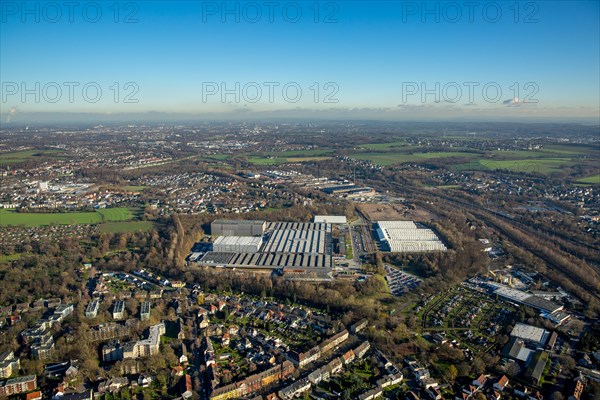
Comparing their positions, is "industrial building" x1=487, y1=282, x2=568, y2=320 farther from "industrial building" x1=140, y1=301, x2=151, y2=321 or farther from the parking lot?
"industrial building" x1=140, y1=301, x2=151, y2=321

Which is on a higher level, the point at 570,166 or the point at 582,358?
the point at 570,166

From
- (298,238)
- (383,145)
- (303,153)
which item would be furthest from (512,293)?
(383,145)

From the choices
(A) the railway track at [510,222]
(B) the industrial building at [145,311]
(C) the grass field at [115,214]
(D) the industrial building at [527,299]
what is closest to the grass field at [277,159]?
(A) the railway track at [510,222]

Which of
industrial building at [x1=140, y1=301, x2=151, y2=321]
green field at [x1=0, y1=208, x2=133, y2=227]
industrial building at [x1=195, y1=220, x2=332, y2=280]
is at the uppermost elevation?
green field at [x1=0, y1=208, x2=133, y2=227]

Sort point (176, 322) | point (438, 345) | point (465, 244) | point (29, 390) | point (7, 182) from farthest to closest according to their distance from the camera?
point (7, 182), point (465, 244), point (176, 322), point (438, 345), point (29, 390)

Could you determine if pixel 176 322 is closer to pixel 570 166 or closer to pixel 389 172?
pixel 389 172

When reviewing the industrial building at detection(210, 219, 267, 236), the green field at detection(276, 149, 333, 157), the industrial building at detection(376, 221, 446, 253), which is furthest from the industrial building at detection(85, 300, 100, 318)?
the green field at detection(276, 149, 333, 157)

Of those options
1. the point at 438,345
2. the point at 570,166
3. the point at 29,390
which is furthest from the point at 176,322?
the point at 570,166
